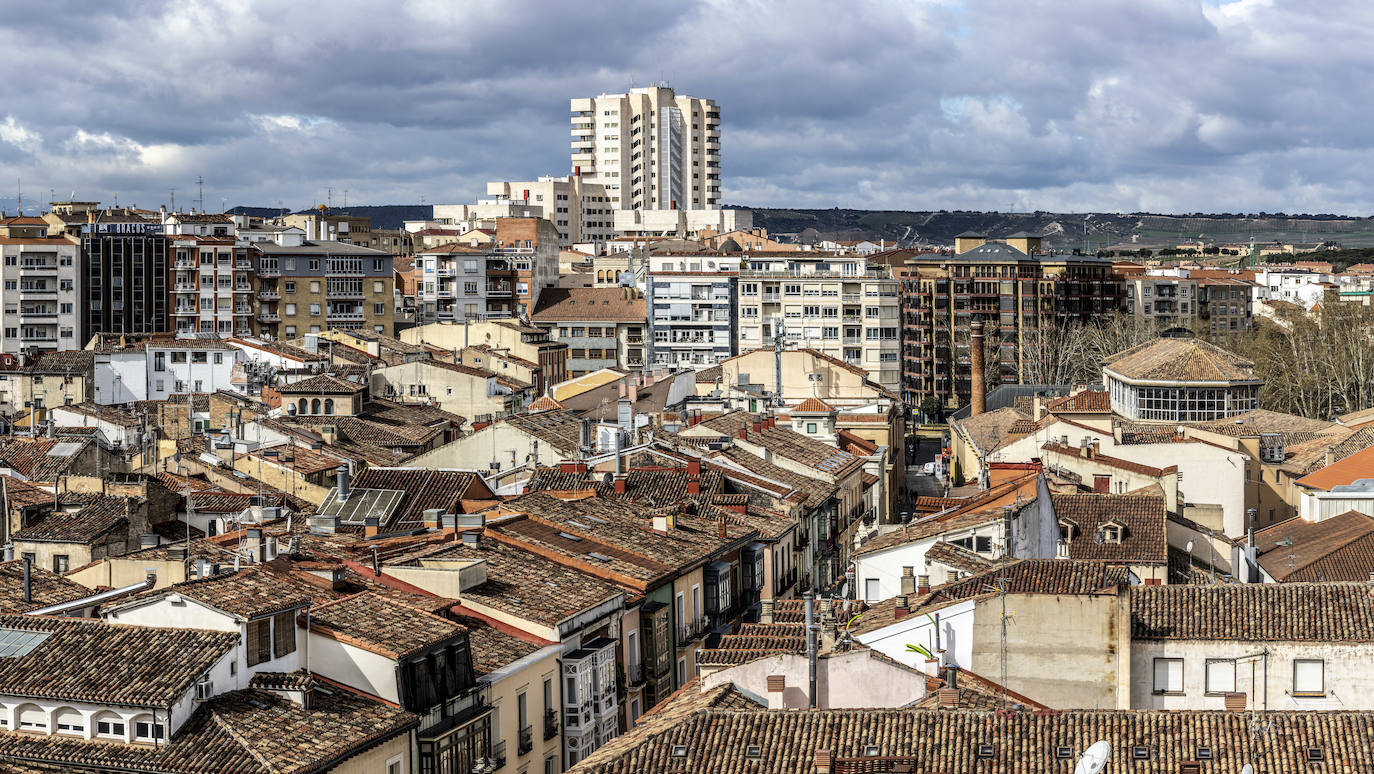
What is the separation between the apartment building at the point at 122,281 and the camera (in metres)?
118

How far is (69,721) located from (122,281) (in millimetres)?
96845

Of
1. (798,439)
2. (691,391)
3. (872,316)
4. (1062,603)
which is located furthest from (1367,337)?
(1062,603)

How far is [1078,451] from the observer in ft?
194

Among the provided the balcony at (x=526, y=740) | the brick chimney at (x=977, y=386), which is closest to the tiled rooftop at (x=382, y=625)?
the balcony at (x=526, y=740)

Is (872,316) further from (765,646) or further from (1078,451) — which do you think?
(765,646)

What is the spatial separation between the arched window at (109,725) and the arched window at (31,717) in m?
0.80

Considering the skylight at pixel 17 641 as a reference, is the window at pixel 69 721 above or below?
below

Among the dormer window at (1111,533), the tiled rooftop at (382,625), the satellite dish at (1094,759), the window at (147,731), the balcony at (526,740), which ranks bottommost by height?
the balcony at (526,740)

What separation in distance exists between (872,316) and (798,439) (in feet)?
205

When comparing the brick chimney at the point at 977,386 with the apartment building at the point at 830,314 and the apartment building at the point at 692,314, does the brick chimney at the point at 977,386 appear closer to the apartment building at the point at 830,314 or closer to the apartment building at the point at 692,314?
the apartment building at the point at 830,314

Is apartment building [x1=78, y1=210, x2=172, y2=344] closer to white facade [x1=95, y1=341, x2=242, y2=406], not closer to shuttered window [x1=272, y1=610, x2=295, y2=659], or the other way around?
white facade [x1=95, y1=341, x2=242, y2=406]

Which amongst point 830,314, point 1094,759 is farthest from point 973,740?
point 830,314

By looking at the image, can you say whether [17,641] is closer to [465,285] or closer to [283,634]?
[283,634]

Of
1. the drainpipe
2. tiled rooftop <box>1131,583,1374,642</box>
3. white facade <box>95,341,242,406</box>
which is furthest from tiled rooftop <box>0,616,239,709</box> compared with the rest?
white facade <box>95,341,242,406</box>
